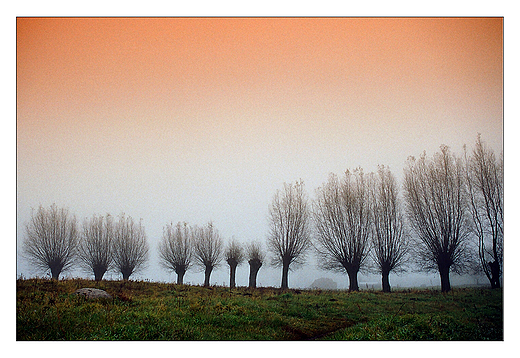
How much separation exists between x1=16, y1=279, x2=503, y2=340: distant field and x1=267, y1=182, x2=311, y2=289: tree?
1.16m

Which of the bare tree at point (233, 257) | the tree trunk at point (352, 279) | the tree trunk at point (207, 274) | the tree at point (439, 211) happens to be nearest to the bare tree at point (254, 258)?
the bare tree at point (233, 257)

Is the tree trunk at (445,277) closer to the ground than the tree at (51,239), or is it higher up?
closer to the ground

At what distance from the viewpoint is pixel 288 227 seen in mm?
13258

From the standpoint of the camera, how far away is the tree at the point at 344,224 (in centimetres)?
1306

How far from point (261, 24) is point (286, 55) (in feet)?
4.80

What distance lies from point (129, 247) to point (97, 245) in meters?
1.07

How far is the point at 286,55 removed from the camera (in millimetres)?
12359

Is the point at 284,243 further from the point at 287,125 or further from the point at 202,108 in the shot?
the point at 202,108

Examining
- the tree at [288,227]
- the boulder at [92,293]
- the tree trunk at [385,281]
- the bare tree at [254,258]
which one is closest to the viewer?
the boulder at [92,293]

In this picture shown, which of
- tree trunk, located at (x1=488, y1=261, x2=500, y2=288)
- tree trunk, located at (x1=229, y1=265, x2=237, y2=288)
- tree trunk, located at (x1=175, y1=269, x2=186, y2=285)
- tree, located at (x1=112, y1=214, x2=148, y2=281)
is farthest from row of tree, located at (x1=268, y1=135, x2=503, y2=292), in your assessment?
tree, located at (x1=112, y1=214, x2=148, y2=281)

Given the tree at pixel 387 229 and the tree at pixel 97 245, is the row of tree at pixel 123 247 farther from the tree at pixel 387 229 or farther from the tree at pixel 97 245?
the tree at pixel 387 229

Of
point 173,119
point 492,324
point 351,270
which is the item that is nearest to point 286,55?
point 173,119

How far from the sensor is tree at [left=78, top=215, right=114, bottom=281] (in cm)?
1250

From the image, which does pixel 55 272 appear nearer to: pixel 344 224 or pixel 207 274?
pixel 207 274
